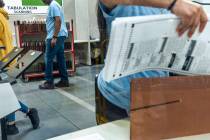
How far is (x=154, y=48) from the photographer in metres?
0.75

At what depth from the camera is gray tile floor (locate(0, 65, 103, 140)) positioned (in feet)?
8.94

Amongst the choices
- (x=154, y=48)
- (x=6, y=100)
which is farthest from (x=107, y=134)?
(x=6, y=100)

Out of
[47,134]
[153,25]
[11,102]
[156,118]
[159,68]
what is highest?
[153,25]

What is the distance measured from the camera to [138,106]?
2.53 feet

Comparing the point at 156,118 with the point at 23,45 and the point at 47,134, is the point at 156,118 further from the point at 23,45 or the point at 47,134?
the point at 23,45

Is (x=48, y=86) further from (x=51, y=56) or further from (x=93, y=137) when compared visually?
(x=93, y=137)

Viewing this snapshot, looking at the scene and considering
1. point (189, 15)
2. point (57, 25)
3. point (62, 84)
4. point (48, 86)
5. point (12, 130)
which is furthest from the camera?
point (62, 84)

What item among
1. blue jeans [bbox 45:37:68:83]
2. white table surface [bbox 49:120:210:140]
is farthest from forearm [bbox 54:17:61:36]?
white table surface [bbox 49:120:210:140]

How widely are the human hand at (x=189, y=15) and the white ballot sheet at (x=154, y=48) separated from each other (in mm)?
18

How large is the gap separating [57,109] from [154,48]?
274 centimetres

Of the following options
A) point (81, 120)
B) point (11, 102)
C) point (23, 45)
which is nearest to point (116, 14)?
point (11, 102)

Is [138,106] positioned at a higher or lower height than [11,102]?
higher

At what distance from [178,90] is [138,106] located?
13cm

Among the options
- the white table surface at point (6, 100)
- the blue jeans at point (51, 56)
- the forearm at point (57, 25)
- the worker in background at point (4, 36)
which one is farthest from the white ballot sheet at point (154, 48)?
the blue jeans at point (51, 56)
